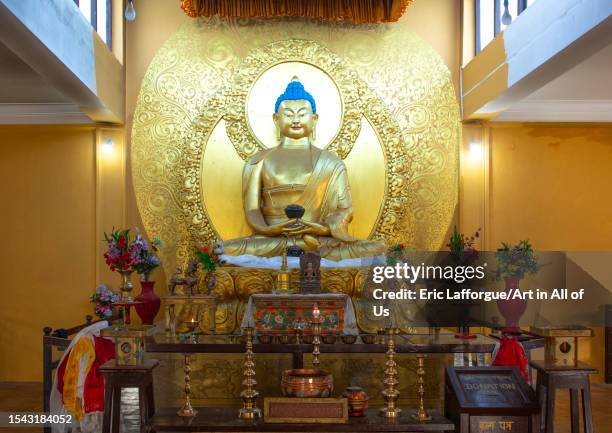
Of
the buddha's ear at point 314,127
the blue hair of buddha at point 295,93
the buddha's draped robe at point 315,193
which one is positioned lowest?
the buddha's draped robe at point 315,193

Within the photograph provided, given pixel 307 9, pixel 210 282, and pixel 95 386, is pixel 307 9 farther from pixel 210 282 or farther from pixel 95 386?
pixel 95 386

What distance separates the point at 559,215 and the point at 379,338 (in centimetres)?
326

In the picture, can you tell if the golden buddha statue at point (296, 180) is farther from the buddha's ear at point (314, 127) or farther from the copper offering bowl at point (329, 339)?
the copper offering bowl at point (329, 339)

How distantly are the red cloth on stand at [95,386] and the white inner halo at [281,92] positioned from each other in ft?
12.3

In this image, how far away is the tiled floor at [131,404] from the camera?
16.5 feet

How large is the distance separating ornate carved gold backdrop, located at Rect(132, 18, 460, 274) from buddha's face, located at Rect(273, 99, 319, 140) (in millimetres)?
260

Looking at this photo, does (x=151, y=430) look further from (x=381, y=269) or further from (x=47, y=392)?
(x=381, y=269)

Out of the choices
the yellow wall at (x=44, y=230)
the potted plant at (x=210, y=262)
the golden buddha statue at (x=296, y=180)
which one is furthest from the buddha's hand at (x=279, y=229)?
the yellow wall at (x=44, y=230)

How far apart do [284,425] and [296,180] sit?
4486 mm

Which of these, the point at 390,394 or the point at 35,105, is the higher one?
the point at 35,105

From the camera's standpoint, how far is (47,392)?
5.16 m

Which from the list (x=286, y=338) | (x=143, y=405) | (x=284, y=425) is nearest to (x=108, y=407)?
(x=143, y=405)

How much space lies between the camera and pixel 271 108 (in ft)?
26.8

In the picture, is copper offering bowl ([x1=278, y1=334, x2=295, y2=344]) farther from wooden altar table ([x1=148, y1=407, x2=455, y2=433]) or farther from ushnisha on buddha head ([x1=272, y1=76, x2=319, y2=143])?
ushnisha on buddha head ([x1=272, y1=76, x2=319, y2=143])
